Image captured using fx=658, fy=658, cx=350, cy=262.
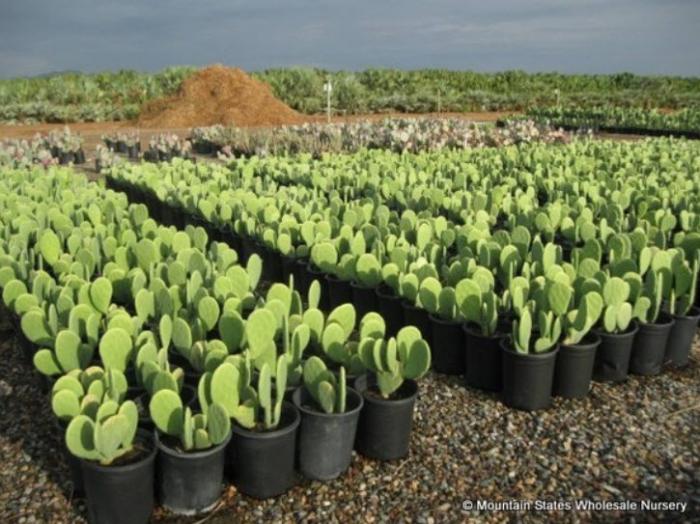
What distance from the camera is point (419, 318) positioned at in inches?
129

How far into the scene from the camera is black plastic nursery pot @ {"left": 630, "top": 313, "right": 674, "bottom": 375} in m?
3.08

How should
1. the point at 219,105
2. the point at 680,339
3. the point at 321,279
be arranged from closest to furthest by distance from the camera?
the point at 680,339 < the point at 321,279 < the point at 219,105

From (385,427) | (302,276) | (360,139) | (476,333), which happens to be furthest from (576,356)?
(360,139)

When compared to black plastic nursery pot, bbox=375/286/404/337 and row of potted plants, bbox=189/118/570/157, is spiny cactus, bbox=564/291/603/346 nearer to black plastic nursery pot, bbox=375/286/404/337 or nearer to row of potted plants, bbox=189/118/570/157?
black plastic nursery pot, bbox=375/286/404/337

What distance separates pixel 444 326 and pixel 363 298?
0.66 m

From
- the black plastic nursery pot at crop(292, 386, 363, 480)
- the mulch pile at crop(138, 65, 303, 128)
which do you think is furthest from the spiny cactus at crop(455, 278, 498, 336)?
the mulch pile at crop(138, 65, 303, 128)

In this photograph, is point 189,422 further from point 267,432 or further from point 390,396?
point 390,396

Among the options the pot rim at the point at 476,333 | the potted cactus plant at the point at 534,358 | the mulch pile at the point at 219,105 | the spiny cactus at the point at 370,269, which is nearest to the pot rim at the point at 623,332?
the potted cactus plant at the point at 534,358

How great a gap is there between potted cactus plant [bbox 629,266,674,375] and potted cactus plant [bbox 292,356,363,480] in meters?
1.52

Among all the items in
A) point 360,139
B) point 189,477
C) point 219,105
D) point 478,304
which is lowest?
point 189,477

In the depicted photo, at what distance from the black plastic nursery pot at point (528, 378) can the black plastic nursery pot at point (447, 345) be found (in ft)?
0.97

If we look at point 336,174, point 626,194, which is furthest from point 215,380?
point 336,174

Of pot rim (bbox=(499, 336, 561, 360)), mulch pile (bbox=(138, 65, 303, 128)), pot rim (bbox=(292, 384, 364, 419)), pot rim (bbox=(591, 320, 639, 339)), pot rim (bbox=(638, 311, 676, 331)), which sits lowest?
pot rim (bbox=(292, 384, 364, 419))

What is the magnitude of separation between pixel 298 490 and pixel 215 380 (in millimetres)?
512
